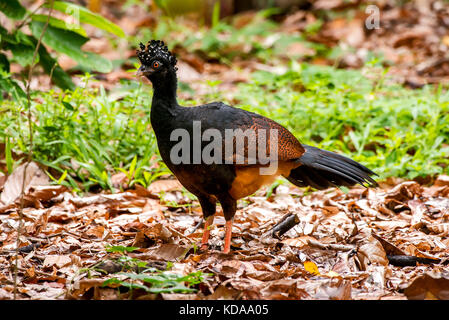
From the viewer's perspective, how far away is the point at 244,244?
4273 millimetres

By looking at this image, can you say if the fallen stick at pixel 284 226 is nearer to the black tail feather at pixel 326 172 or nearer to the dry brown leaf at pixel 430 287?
the black tail feather at pixel 326 172

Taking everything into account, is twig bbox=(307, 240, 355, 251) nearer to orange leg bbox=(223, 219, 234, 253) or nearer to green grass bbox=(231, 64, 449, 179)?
orange leg bbox=(223, 219, 234, 253)

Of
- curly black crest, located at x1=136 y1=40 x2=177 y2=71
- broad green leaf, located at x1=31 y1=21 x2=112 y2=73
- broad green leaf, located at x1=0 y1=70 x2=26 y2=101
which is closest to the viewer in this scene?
curly black crest, located at x1=136 y1=40 x2=177 y2=71

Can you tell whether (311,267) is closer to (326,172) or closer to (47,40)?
(326,172)

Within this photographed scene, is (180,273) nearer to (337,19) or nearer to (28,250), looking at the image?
(28,250)

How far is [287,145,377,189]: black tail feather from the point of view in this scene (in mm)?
4393

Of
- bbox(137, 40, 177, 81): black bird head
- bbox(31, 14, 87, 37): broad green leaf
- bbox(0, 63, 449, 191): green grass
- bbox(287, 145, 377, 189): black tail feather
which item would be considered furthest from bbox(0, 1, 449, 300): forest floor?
bbox(31, 14, 87, 37): broad green leaf

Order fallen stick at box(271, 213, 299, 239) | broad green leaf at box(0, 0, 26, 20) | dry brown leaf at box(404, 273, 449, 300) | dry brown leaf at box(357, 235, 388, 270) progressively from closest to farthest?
dry brown leaf at box(404, 273, 449, 300)
dry brown leaf at box(357, 235, 388, 270)
fallen stick at box(271, 213, 299, 239)
broad green leaf at box(0, 0, 26, 20)

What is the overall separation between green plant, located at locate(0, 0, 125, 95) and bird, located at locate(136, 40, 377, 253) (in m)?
2.08

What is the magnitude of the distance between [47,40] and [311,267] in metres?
3.99

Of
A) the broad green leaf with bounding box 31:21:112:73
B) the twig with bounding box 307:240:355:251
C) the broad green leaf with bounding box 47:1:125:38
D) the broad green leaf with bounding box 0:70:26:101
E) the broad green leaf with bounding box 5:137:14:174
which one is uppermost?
the broad green leaf with bounding box 47:1:125:38

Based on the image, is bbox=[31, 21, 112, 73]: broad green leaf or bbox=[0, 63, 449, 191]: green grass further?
Result: bbox=[31, 21, 112, 73]: broad green leaf

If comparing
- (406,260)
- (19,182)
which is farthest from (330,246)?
(19,182)

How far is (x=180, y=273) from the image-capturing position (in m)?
3.24
